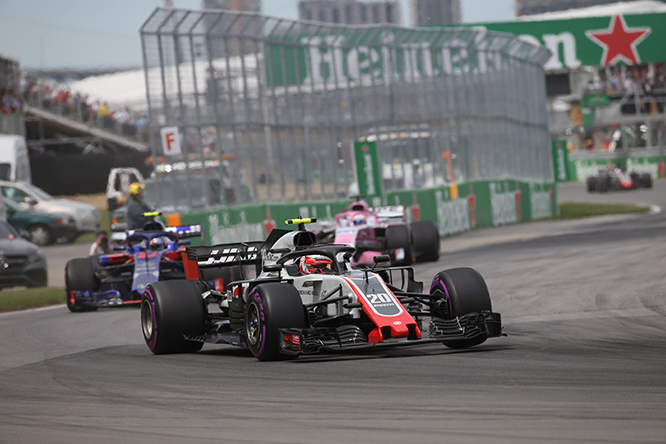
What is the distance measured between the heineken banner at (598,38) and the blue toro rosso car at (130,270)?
50.4 meters

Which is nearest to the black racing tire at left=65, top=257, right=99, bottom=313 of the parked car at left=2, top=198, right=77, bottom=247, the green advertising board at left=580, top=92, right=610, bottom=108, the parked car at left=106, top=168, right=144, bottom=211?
the parked car at left=2, top=198, right=77, bottom=247

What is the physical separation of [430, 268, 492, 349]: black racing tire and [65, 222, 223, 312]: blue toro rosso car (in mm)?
6175

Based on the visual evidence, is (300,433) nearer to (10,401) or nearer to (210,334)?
(10,401)

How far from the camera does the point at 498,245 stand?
73.2 ft

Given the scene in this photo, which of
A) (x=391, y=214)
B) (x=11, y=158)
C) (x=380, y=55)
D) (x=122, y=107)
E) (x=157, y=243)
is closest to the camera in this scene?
(x=157, y=243)

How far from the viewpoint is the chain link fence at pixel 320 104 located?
1945 cm

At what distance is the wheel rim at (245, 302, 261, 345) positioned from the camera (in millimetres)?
8531

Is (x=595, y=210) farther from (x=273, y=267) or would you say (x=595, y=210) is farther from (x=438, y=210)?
(x=273, y=267)

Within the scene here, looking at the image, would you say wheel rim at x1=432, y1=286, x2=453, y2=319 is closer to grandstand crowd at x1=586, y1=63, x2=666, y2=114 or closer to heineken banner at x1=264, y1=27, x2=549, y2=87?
heineken banner at x1=264, y1=27, x2=549, y2=87

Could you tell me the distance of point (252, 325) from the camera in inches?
343

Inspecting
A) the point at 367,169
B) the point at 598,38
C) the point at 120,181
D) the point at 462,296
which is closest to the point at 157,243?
the point at 462,296

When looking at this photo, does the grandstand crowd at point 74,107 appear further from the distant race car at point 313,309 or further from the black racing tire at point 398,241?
→ the distant race car at point 313,309

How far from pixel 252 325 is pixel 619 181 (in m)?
41.4

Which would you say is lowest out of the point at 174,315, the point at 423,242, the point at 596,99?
the point at 423,242
